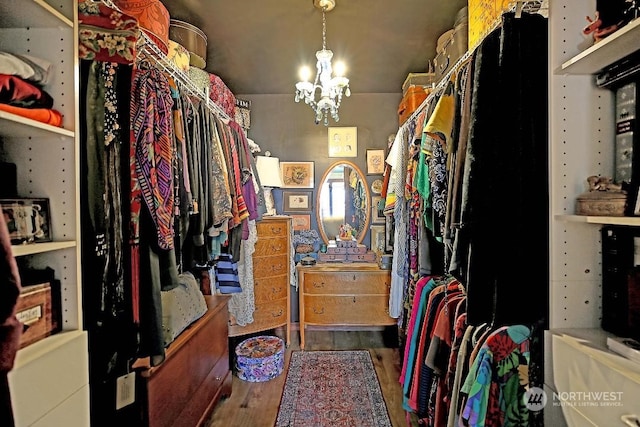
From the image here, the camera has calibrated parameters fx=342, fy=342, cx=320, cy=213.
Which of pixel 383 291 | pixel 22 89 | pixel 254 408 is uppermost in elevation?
pixel 22 89

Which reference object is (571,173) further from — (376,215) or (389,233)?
(376,215)

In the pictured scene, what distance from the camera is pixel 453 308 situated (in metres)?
1.48

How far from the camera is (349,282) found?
320 cm

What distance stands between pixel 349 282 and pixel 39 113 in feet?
8.77

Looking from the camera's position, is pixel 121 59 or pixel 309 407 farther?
pixel 309 407

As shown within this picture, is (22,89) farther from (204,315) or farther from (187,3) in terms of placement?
(187,3)

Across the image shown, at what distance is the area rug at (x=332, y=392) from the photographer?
83.4 inches

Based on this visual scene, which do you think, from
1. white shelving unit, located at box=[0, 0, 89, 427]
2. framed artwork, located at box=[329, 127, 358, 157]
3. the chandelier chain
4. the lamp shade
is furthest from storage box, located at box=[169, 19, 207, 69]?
framed artwork, located at box=[329, 127, 358, 157]

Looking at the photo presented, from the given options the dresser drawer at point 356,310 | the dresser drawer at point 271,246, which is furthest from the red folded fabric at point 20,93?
the dresser drawer at point 356,310

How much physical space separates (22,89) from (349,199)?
2.97m

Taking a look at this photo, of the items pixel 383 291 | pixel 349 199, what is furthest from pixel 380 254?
pixel 349 199

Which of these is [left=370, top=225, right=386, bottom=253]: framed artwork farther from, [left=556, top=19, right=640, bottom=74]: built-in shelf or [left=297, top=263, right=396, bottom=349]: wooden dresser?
[left=556, top=19, right=640, bottom=74]: built-in shelf

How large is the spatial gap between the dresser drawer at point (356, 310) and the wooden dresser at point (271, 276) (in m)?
0.38

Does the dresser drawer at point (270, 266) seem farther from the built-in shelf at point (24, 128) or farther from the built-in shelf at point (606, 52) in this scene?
the built-in shelf at point (606, 52)
